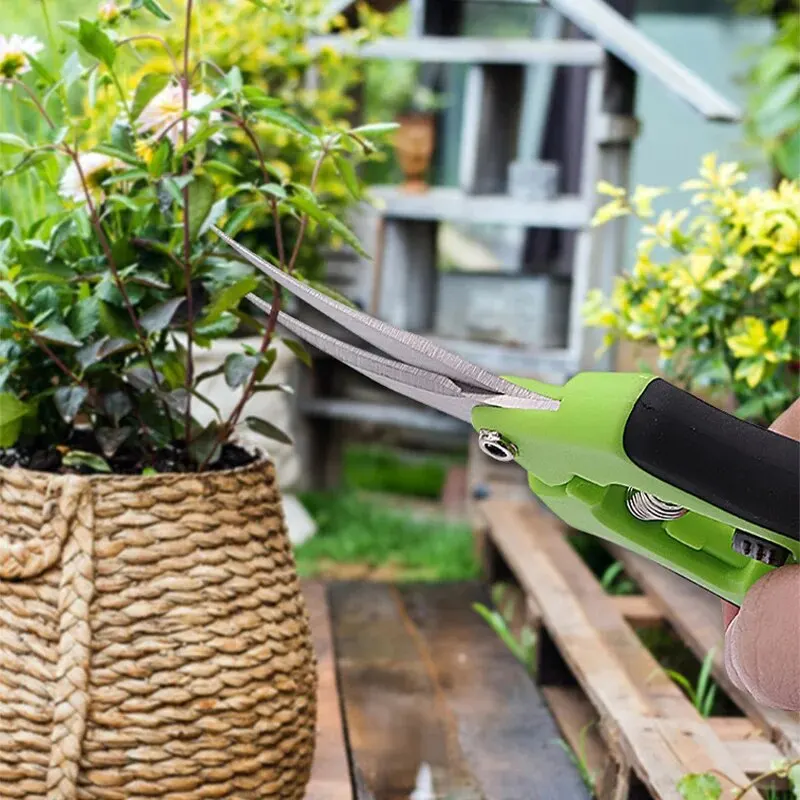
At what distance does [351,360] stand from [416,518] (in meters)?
2.31

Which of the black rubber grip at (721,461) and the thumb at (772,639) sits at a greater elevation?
the black rubber grip at (721,461)

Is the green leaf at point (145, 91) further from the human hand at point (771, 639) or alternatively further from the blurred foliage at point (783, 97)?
the blurred foliage at point (783, 97)

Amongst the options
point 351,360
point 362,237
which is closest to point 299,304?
point 362,237

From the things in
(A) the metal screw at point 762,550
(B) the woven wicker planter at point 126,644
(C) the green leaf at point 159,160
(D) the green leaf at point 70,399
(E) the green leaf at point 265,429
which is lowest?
(B) the woven wicker planter at point 126,644

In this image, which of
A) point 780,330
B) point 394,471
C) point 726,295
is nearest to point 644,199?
point 726,295

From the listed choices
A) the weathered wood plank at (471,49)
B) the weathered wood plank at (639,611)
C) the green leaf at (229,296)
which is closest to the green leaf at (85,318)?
the green leaf at (229,296)

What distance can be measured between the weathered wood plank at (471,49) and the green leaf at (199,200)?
1.43 m

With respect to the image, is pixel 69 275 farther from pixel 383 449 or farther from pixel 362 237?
pixel 383 449

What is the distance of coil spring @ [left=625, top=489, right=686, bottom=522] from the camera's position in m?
0.80

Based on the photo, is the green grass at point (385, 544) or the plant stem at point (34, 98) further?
the green grass at point (385, 544)

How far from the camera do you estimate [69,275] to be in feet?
3.77

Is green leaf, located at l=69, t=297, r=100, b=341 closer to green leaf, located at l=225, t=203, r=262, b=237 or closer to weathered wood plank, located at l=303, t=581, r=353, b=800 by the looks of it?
green leaf, located at l=225, t=203, r=262, b=237

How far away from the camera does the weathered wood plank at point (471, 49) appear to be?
251 centimetres

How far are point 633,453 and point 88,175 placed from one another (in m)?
0.70
